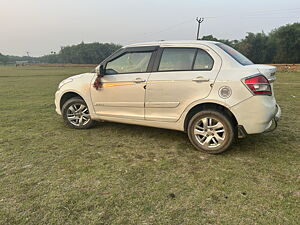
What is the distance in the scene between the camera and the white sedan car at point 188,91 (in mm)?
3029

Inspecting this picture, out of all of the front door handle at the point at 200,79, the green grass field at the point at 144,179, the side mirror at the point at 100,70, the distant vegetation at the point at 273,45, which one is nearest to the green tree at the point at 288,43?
the distant vegetation at the point at 273,45

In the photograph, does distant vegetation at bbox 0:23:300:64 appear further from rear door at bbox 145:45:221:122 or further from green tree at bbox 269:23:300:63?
rear door at bbox 145:45:221:122

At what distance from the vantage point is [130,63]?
151 inches

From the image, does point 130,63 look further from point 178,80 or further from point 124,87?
point 178,80

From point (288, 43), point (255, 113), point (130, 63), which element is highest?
point (288, 43)

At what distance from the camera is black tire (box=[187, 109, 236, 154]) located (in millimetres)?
3180

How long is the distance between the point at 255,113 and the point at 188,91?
0.98 m

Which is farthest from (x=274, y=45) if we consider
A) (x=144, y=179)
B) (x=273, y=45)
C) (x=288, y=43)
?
(x=144, y=179)

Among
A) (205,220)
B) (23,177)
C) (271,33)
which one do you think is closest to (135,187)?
(205,220)

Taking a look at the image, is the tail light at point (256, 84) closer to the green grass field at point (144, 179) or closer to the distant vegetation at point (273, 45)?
the green grass field at point (144, 179)

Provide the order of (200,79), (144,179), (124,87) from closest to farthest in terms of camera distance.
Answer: (144,179) < (200,79) < (124,87)

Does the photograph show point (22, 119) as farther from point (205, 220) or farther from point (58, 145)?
point (205, 220)

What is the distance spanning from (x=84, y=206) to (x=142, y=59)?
2.50 m

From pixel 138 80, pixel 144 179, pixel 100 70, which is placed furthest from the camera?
pixel 100 70
